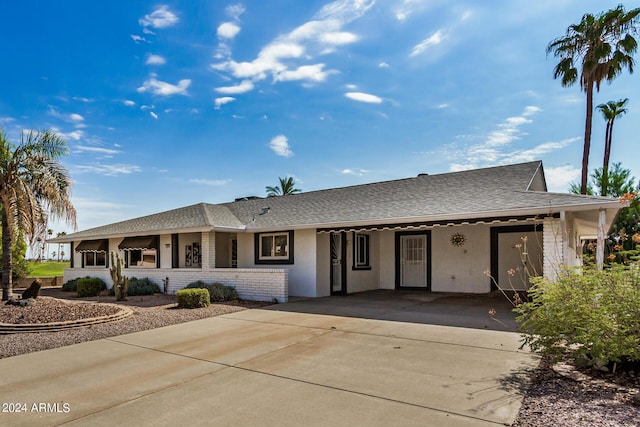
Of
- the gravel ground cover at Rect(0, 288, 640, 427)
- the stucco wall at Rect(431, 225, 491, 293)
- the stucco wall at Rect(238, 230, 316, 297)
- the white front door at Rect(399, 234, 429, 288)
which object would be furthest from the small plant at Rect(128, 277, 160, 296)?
the stucco wall at Rect(431, 225, 491, 293)

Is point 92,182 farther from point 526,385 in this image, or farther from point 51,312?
point 526,385

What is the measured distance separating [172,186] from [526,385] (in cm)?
2140

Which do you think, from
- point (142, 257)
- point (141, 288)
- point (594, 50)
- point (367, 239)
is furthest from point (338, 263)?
point (594, 50)

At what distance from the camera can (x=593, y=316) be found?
5.38 meters

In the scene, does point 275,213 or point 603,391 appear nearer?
point 603,391

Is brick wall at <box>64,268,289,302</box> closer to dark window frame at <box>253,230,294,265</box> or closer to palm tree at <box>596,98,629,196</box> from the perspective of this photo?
dark window frame at <box>253,230,294,265</box>

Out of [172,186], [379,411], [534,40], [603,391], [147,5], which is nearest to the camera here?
[379,411]

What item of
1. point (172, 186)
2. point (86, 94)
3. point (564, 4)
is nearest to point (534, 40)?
point (564, 4)

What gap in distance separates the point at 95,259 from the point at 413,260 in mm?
17365

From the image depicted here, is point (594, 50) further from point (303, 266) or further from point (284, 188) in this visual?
point (284, 188)

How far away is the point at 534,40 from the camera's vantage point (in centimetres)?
1191

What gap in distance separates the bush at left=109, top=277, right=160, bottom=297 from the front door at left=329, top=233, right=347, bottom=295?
307 inches

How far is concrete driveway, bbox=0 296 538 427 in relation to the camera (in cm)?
429

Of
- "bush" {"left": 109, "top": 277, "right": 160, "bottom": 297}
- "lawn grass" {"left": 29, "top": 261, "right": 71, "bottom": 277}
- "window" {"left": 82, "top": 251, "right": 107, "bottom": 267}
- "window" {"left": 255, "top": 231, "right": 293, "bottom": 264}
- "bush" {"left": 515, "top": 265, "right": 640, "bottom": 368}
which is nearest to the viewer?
"bush" {"left": 515, "top": 265, "right": 640, "bottom": 368}
